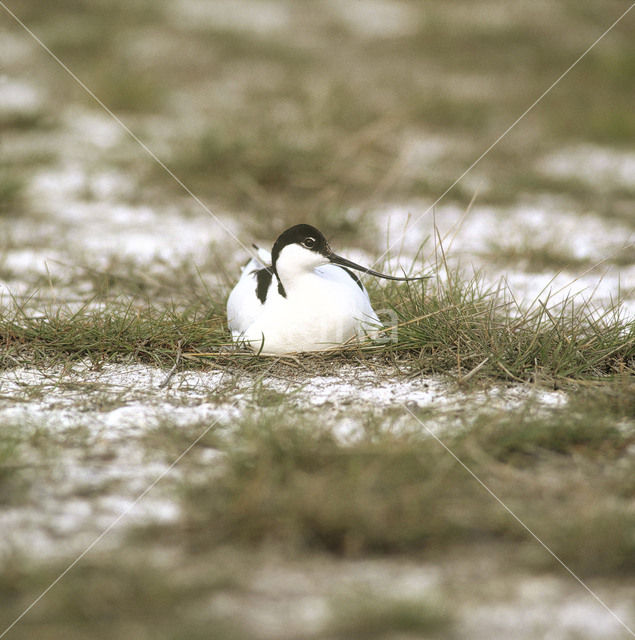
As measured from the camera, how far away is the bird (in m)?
3.01

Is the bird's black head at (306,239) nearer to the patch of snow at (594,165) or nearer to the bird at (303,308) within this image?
the bird at (303,308)

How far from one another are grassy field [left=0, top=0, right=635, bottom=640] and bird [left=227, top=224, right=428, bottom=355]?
8 centimetres

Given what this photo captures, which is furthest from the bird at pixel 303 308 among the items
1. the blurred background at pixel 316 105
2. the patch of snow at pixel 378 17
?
the patch of snow at pixel 378 17

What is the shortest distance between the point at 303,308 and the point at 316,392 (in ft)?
1.17

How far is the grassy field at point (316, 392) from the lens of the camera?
1.79 meters

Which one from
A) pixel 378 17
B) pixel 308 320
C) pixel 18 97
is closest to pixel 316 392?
pixel 308 320

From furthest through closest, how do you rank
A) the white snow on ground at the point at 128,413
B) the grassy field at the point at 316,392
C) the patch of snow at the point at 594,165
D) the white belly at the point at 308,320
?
the patch of snow at the point at 594,165
the white belly at the point at 308,320
the white snow on ground at the point at 128,413
the grassy field at the point at 316,392

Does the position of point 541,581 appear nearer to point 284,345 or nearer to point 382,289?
point 284,345

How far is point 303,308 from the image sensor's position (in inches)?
118

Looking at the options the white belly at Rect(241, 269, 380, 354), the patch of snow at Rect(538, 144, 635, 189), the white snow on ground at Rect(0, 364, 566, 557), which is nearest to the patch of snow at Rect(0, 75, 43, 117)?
the patch of snow at Rect(538, 144, 635, 189)

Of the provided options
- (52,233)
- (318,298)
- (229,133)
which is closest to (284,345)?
(318,298)

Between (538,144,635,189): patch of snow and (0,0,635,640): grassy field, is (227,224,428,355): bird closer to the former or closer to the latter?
(0,0,635,640): grassy field

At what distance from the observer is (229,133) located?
18.5 feet

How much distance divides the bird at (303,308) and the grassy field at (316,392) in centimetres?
8
